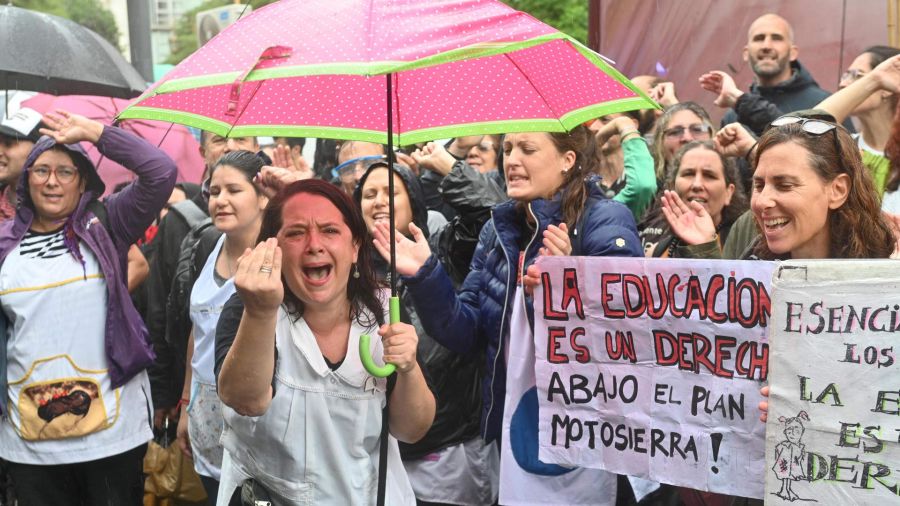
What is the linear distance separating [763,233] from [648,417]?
766 millimetres

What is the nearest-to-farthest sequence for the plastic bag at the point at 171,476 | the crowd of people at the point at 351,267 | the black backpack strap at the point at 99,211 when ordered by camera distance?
Answer: 1. the crowd of people at the point at 351,267
2. the black backpack strap at the point at 99,211
3. the plastic bag at the point at 171,476

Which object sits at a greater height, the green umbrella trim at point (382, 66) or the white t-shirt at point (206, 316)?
the green umbrella trim at point (382, 66)

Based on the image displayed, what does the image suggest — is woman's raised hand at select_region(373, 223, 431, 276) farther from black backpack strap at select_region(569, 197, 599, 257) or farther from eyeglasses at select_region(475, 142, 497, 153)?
eyeglasses at select_region(475, 142, 497, 153)

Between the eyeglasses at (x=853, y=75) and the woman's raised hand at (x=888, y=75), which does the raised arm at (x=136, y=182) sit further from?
the eyeglasses at (x=853, y=75)

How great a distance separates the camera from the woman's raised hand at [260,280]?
3.01 metres

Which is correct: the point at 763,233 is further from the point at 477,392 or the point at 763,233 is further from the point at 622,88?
the point at 477,392

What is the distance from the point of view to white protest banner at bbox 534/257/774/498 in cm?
372

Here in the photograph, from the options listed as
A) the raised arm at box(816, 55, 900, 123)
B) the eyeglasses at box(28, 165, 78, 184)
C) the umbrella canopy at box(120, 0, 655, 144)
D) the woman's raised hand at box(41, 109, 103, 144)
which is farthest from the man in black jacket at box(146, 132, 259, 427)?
the raised arm at box(816, 55, 900, 123)

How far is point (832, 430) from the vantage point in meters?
3.23

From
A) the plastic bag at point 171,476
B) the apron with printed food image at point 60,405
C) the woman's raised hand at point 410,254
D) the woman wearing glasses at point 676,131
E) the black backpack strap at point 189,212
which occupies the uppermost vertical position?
the woman wearing glasses at point 676,131

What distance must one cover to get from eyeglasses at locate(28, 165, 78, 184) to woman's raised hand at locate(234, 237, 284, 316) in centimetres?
289

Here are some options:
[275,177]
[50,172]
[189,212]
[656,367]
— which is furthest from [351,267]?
[189,212]

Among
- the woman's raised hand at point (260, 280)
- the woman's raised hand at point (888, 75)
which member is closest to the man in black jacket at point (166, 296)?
the woman's raised hand at point (260, 280)

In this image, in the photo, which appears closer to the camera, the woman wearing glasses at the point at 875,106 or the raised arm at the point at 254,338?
the raised arm at the point at 254,338
